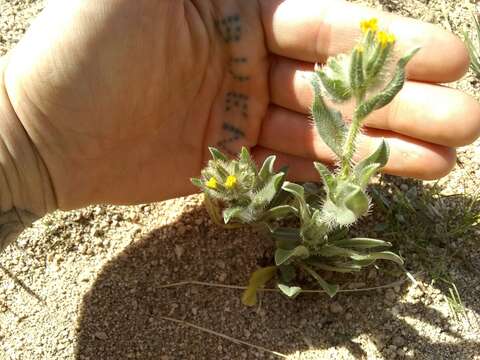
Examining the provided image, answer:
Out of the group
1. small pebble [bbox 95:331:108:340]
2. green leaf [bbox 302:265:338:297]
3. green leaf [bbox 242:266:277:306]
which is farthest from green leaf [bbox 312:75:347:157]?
small pebble [bbox 95:331:108:340]

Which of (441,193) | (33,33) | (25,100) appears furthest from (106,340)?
(441,193)

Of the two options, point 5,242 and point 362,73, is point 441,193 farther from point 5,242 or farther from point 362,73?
point 5,242

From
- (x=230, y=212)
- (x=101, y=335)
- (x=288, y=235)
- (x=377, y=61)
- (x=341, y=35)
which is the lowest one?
(x=101, y=335)

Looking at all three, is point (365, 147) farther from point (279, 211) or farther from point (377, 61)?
point (377, 61)

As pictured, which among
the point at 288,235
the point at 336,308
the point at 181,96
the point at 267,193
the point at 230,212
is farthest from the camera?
the point at 181,96

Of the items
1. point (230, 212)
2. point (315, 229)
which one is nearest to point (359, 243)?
point (315, 229)

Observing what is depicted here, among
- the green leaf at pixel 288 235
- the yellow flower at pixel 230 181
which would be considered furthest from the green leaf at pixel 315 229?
the yellow flower at pixel 230 181
